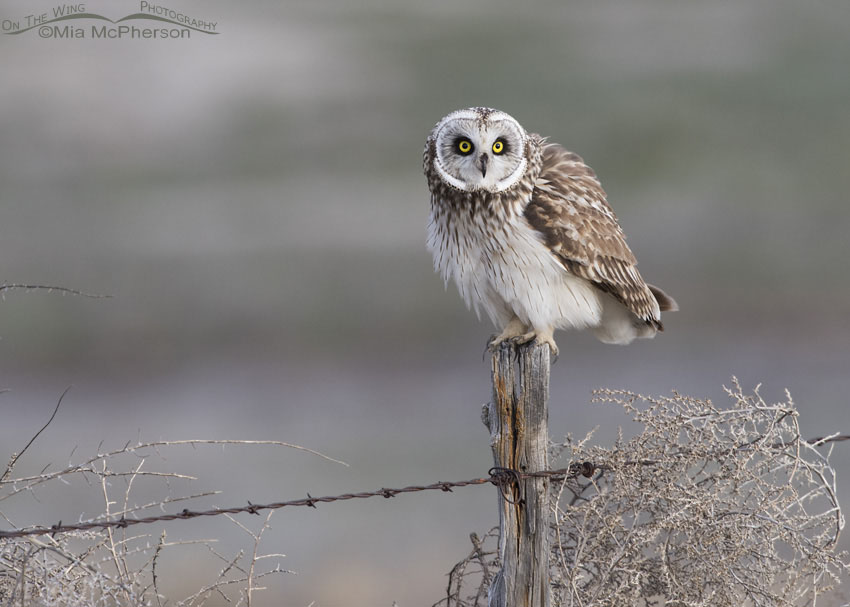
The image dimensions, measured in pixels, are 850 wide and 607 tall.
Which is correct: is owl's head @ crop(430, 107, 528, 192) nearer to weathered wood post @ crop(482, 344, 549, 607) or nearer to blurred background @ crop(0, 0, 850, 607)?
weathered wood post @ crop(482, 344, 549, 607)

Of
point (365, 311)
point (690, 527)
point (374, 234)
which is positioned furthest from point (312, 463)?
point (690, 527)

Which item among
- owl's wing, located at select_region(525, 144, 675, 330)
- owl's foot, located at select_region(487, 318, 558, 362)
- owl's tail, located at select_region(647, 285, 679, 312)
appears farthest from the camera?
owl's tail, located at select_region(647, 285, 679, 312)

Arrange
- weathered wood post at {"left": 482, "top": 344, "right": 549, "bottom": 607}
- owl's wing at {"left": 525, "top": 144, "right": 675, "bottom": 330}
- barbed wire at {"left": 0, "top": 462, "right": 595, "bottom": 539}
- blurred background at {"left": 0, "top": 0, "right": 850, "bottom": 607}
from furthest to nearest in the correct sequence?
1. blurred background at {"left": 0, "top": 0, "right": 850, "bottom": 607}
2. owl's wing at {"left": 525, "top": 144, "right": 675, "bottom": 330}
3. weathered wood post at {"left": 482, "top": 344, "right": 549, "bottom": 607}
4. barbed wire at {"left": 0, "top": 462, "right": 595, "bottom": 539}

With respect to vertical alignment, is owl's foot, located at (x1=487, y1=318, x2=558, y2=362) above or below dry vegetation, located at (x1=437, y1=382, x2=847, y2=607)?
above

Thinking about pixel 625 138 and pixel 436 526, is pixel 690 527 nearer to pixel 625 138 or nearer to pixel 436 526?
pixel 436 526

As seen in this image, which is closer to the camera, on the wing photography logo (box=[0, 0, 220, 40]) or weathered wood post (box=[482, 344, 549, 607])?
weathered wood post (box=[482, 344, 549, 607])

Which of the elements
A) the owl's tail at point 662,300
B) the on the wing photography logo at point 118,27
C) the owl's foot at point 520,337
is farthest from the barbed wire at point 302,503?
the on the wing photography logo at point 118,27

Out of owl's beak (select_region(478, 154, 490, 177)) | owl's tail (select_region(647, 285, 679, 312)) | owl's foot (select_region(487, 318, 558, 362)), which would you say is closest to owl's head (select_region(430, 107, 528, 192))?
owl's beak (select_region(478, 154, 490, 177))

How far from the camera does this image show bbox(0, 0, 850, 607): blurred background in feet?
33.7

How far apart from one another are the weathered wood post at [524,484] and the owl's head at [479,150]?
999 millimetres

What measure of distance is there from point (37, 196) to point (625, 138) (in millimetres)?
8923

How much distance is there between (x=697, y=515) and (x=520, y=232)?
133 cm

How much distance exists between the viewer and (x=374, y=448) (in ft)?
35.3

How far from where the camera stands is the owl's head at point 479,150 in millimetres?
3971
